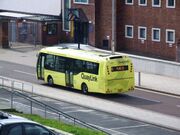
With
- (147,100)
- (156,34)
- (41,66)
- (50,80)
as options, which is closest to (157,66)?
(156,34)

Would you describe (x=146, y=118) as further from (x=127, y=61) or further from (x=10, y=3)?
(x=10, y=3)

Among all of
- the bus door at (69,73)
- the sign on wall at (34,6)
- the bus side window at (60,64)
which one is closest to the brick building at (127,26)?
the sign on wall at (34,6)

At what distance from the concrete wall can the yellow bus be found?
22.2 feet

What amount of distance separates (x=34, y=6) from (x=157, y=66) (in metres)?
21.5

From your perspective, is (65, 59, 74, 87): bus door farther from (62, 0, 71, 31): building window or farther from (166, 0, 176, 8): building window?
(62, 0, 71, 31): building window

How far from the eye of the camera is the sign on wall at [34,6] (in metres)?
65.2

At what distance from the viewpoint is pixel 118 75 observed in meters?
40.6

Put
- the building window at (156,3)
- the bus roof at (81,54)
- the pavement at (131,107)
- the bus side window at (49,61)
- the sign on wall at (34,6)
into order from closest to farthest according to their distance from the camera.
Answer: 1. the pavement at (131,107)
2. the bus roof at (81,54)
3. the bus side window at (49,61)
4. the building window at (156,3)
5. the sign on wall at (34,6)

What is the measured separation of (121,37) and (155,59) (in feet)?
30.6

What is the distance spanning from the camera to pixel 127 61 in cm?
4094

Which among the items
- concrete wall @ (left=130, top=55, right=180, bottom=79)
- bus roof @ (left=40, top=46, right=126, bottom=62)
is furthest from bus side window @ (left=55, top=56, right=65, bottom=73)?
concrete wall @ (left=130, top=55, right=180, bottom=79)

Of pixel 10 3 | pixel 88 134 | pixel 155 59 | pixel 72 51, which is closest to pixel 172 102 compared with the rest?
pixel 72 51

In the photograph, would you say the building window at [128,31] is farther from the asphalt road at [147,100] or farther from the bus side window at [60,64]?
the bus side window at [60,64]

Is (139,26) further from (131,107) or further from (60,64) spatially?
(131,107)
